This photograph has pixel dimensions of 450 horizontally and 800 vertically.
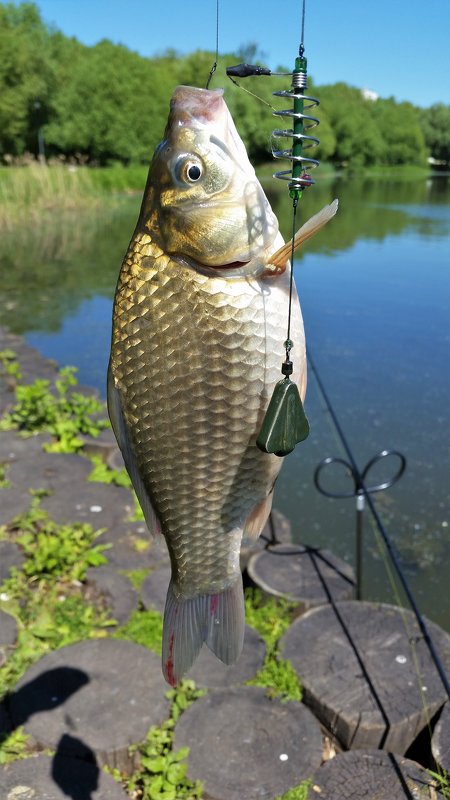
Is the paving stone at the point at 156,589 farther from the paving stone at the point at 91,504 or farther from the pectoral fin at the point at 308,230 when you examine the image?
the pectoral fin at the point at 308,230

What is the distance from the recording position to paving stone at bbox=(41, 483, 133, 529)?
5.04 meters

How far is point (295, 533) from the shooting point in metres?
6.34

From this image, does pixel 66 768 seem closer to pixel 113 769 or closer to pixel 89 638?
pixel 113 769

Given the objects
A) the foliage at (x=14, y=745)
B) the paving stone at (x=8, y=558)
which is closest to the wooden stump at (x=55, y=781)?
the foliage at (x=14, y=745)

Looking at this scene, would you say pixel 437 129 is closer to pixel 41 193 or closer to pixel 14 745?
pixel 41 193

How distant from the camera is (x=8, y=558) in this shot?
4484mm

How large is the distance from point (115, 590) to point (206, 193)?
3520 millimetres

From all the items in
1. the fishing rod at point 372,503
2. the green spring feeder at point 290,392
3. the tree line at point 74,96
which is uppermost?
the tree line at point 74,96

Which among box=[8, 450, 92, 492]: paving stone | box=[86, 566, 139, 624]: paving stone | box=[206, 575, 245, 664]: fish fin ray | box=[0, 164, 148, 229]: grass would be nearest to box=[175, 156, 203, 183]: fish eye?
box=[206, 575, 245, 664]: fish fin ray

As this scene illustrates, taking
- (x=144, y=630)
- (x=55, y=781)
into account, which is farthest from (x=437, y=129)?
(x=55, y=781)

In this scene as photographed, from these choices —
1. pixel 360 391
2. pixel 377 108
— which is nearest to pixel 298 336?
pixel 360 391

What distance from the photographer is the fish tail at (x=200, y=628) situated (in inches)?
58.6

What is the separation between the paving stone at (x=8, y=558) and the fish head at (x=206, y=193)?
12.1 feet

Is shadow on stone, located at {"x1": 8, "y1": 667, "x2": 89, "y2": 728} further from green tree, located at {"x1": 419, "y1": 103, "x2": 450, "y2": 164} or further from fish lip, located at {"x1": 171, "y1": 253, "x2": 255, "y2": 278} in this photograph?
green tree, located at {"x1": 419, "y1": 103, "x2": 450, "y2": 164}
